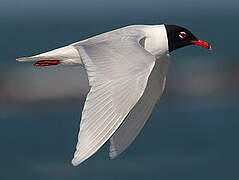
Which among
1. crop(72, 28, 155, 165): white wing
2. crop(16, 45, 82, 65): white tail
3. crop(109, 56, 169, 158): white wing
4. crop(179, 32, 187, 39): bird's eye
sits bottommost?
crop(109, 56, 169, 158): white wing

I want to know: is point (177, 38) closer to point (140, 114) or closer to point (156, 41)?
point (156, 41)

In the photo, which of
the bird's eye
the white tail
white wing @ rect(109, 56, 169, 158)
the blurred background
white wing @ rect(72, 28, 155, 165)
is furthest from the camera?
the blurred background

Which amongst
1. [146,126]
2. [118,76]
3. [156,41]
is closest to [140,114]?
[156,41]

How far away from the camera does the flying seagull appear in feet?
14.1

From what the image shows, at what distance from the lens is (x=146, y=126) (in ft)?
89.4

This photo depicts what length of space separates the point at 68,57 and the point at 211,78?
962 inches

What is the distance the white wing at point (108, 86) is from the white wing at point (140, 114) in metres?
0.89

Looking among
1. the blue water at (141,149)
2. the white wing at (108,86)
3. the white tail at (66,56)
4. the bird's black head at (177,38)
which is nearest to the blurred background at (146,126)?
the blue water at (141,149)

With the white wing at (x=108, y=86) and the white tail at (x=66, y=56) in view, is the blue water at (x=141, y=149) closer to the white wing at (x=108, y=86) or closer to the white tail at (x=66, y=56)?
the white tail at (x=66, y=56)

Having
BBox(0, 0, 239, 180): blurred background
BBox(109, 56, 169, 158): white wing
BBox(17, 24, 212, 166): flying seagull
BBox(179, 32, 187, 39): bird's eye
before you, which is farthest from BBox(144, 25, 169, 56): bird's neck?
BBox(0, 0, 239, 180): blurred background

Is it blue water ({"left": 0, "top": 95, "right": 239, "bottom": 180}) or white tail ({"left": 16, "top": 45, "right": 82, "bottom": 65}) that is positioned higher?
white tail ({"left": 16, "top": 45, "right": 82, "bottom": 65})

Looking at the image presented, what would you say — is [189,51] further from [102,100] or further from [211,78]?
[102,100]

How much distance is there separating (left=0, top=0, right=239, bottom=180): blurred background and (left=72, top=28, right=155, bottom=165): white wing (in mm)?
16201

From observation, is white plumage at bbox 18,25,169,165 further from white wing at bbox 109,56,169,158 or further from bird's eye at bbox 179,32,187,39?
bird's eye at bbox 179,32,187,39
